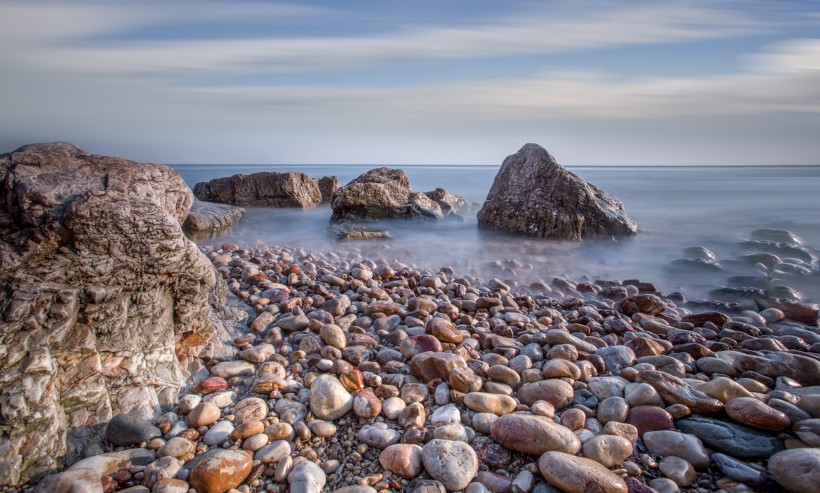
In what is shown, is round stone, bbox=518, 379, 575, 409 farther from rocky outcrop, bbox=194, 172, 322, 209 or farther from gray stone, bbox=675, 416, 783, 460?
rocky outcrop, bbox=194, 172, 322, 209

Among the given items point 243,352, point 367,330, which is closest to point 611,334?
point 367,330

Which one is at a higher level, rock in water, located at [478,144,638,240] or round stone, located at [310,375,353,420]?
rock in water, located at [478,144,638,240]

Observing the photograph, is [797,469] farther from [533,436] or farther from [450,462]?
[450,462]

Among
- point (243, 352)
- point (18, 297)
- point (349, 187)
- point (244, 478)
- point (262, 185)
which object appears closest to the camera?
point (244, 478)

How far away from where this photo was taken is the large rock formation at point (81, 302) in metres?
1.67

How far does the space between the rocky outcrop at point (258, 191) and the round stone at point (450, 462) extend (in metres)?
10.2

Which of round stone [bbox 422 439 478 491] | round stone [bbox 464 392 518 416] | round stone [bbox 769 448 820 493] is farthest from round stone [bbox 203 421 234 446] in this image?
round stone [bbox 769 448 820 493]

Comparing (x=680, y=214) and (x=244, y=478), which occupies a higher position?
(x=680, y=214)

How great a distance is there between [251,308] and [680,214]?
12527mm

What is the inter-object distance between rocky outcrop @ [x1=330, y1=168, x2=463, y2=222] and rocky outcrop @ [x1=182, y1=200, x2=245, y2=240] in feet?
6.56

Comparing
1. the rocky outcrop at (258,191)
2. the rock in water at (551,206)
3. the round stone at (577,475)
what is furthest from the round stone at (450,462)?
the rocky outcrop at (258,191)

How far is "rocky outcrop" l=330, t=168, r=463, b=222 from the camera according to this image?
8852mm

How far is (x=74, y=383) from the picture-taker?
1.84 meters

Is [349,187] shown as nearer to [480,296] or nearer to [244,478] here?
[480,296]
